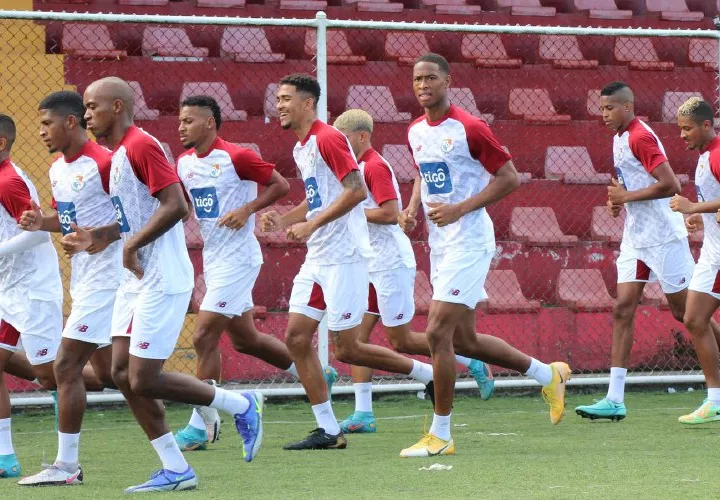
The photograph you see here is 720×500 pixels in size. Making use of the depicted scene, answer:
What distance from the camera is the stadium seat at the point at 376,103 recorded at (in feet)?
43.2

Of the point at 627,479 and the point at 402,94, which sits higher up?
the point at 402,94

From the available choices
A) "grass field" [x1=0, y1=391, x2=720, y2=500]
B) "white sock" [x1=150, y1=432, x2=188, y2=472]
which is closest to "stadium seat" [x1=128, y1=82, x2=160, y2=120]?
"grass field" [x1=0, y1=391, x2=720, y2=500]

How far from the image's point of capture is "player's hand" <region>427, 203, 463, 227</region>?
7.95 metres

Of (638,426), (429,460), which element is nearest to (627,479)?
(429,460)

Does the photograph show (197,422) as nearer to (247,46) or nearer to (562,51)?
(247,46)

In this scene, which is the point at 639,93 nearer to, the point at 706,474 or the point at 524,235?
the point at 524,235

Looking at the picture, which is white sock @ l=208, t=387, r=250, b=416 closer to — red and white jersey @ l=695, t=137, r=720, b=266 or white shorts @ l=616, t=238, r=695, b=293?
white shorts @ l=616, t=238, r=695, b=293

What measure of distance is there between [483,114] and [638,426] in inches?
204

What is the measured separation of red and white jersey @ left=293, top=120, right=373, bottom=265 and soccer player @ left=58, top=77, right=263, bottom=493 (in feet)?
5.89

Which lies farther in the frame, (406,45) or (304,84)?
(406,45)

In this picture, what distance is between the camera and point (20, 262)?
7.92 m

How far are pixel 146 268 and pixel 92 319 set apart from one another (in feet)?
1.96

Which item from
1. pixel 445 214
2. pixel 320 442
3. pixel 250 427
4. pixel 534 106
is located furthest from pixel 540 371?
pixel 534 106

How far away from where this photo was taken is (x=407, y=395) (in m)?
11.8
